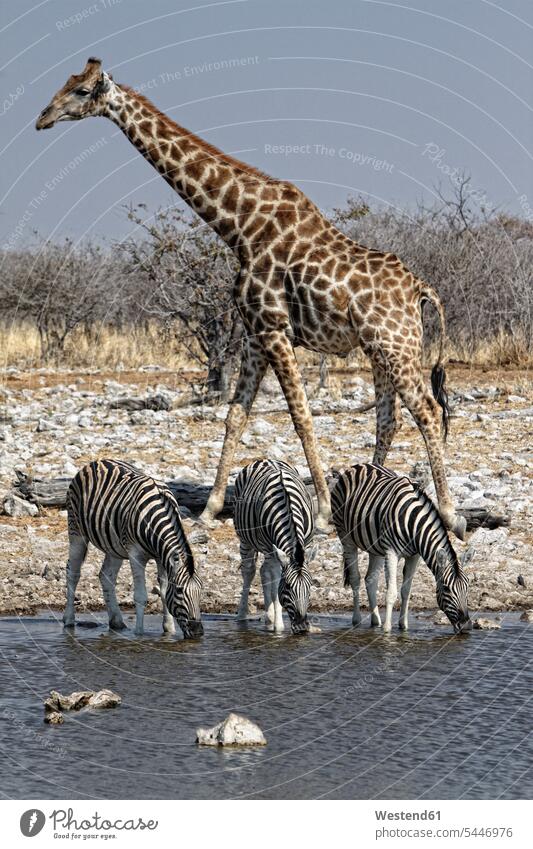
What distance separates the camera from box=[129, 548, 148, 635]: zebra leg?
10.1m

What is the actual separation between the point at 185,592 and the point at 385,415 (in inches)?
163

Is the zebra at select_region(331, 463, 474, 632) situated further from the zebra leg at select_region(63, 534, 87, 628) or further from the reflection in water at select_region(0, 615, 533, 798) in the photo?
the zebra leg at select_region(63, 534, 87, 628)

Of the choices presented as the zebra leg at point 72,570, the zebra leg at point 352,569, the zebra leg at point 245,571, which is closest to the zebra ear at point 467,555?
the zebra leg at point 352,569

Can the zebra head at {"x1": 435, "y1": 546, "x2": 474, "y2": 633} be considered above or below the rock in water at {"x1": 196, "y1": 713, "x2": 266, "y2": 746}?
above

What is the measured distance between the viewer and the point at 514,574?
1215cm

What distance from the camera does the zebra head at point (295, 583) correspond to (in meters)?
9.91

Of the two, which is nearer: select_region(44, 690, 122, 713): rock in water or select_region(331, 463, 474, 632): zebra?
select_region(44, 690, 122, 713): rock in water

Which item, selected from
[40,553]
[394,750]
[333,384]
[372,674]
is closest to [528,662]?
[372,674]

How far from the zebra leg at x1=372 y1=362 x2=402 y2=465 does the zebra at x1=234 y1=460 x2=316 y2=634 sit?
2.51 meters

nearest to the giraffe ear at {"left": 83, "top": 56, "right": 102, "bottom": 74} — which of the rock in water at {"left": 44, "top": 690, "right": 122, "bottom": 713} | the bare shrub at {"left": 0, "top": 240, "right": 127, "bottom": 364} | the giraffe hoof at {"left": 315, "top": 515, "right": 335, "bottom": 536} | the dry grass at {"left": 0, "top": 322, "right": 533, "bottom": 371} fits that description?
the giraffe hoof at {"left": 315, "top": 515, "right": 335, "bottom": 536}

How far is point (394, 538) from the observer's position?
1030cm

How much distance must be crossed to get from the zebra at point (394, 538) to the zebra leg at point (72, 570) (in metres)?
2.02
